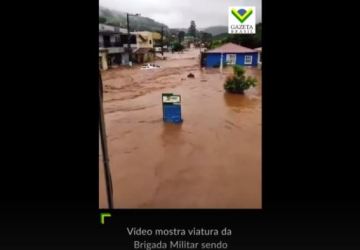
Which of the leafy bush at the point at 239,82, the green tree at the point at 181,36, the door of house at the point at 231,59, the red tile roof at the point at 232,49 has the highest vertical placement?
the green tree at the point at 181,36

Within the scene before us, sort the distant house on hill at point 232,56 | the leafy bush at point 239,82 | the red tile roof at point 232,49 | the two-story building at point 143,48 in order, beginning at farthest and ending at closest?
the two-story building at point 143,48, the distant house on hill at point 232,56, the red tile roof at point 232,49, the leafy bush at point 239,82

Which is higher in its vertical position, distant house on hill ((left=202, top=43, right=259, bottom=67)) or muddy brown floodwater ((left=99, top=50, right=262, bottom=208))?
distant house on hill ((left=202, top=43, right=259, bottom=67))

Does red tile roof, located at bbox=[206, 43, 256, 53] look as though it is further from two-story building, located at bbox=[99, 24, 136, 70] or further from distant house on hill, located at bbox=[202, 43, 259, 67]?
two-story building, located at bbox=[99, 24, 136, 70]

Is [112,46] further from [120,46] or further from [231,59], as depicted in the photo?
[231,59]

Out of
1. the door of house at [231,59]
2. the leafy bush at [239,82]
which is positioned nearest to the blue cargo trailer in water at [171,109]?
the leafy bush at [239,82]

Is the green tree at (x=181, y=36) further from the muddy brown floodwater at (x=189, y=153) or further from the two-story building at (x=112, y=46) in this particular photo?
the muddy brown floodwater at (x=189, y=153)

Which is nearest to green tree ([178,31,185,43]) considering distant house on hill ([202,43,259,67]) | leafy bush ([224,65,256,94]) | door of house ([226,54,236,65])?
distant house on hill ([202,43,259,67])

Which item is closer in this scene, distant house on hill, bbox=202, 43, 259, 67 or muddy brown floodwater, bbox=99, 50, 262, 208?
muddy brown floodwater, bbox=99, 50, 262, 208
